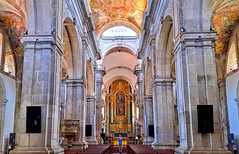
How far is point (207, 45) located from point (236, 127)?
10166 mm

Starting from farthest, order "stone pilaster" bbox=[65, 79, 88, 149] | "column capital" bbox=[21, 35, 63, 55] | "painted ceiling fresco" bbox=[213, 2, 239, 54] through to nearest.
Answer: "stone pilaster" bbox=[65, 79, 88, 149]
"painted ceiling fresco" bbox=[213, 2, 239, 54]
"column capital" bbox=[21, 35, 63, 55]

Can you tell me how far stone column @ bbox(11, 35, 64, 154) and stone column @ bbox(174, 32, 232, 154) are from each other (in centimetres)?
421

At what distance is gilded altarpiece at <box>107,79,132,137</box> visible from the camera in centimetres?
4059

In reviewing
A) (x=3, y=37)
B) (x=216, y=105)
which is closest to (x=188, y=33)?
(x=216, y=105)

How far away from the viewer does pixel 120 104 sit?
1645 inches

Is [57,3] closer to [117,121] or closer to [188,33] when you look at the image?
[188,33]

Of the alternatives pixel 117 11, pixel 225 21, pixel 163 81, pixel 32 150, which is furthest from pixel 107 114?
pixel 32 150

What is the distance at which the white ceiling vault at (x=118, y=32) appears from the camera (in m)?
21.2

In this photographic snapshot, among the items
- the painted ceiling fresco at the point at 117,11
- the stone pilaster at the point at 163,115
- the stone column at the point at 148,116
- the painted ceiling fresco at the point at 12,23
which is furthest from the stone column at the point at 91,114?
the stone pilaster at the point at 163,115

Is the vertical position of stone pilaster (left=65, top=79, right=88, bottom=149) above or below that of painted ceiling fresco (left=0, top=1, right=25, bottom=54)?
below

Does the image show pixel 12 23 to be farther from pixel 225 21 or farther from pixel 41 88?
pixel 225 21

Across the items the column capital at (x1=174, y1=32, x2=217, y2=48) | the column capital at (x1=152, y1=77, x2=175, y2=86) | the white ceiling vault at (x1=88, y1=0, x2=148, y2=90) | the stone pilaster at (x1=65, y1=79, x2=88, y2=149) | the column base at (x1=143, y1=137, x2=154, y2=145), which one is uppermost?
the white ceiling vault at (x1=88, y1=0, x2=148, y2=90)

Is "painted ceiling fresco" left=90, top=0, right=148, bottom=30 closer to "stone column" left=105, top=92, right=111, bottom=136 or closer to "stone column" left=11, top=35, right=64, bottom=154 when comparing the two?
"stone column" left=11, top=35, right=64, bottom=154

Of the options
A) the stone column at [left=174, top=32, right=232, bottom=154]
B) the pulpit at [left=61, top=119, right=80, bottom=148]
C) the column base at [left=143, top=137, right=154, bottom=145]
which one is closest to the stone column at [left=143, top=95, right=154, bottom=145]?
the column base at [left=143, top=137, right=154, bottom=145]
